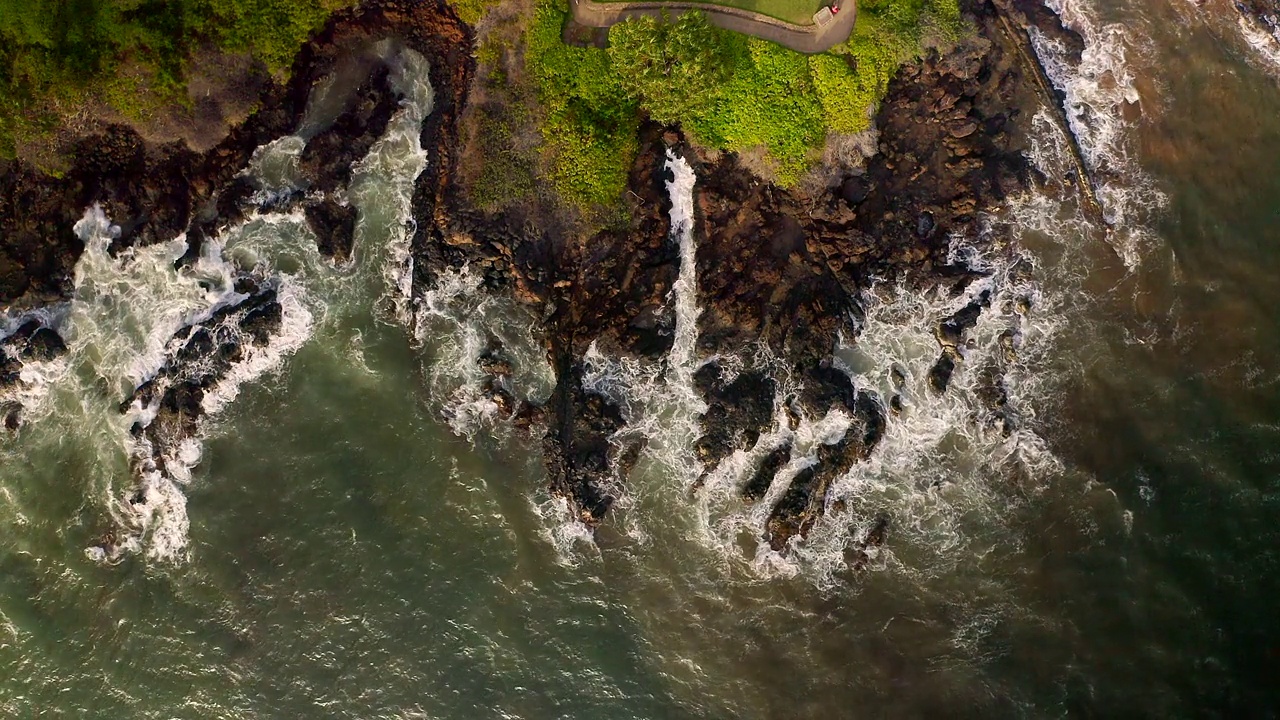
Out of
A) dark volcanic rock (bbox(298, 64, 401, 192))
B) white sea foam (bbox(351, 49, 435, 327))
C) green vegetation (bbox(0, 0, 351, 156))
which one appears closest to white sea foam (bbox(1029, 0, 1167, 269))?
white sea foam (bbox(351, 49, 435, 327))

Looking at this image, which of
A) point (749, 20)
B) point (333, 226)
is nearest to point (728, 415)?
point (749, 20)

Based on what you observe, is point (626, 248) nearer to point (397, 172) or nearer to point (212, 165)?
point (397, 172)

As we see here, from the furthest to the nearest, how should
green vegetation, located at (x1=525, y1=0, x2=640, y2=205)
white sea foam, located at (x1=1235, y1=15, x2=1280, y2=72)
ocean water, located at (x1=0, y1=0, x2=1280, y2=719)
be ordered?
1. white sea foam, located at (x1=1235, y1=15, x2=1280, y2=72)
2. ocean water, located at (x1=0, y1=0, x2=1280, y2=719)
3. green vegetation, located at (x1=525, y1=0, x2=640, y2=205)

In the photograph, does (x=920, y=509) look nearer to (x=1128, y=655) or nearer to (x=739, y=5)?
(x=1128, y=655)

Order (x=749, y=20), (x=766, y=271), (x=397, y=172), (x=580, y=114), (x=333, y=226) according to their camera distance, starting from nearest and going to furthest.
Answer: (x=749, y=20)
(x=580, y=114)
(x=766, y=271)
(x=333, y=226)
(x=397, y=172)

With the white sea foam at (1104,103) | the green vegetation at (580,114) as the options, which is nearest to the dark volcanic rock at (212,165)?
the green vegetation at (580,114)

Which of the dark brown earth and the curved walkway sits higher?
the curved walkway

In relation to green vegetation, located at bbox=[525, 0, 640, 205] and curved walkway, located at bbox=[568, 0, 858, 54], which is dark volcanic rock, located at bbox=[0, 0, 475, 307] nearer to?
green vegetation, located at bbox=[525, 0, 640, 205]
